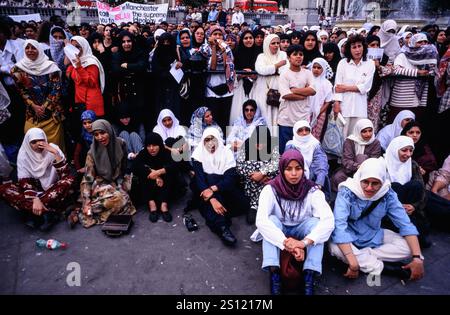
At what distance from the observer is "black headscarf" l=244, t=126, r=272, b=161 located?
14.3ft

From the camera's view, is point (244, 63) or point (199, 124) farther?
point (244, 63)

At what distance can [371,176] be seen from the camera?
2.88 m

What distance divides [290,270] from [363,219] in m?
0.93

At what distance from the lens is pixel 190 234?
3723mm

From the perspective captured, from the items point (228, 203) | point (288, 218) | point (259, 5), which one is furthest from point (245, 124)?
point (259, 5)

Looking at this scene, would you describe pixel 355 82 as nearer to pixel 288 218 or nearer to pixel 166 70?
pixel 288 218

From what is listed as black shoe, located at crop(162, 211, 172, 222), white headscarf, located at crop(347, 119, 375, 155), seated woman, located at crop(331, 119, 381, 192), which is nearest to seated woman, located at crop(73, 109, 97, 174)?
black shoe, located at crop(162, 211, 172, 222)

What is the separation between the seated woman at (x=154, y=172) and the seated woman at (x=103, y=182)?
224 mm

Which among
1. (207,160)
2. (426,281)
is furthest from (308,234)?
(207,160)

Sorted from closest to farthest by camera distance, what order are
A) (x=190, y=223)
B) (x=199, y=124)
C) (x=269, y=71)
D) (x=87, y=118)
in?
(x=190, y=223) → (x=87, y=118) → (x=269, y=71) → (x=199, y=124)

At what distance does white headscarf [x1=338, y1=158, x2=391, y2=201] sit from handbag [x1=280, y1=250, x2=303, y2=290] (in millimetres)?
862

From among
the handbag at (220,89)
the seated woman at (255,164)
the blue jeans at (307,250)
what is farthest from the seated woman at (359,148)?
the handbag at (220,89)

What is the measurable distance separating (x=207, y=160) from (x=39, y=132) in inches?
79.8

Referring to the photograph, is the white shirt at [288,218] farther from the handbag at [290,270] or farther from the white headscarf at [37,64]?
the white headscarf at [37,64]
